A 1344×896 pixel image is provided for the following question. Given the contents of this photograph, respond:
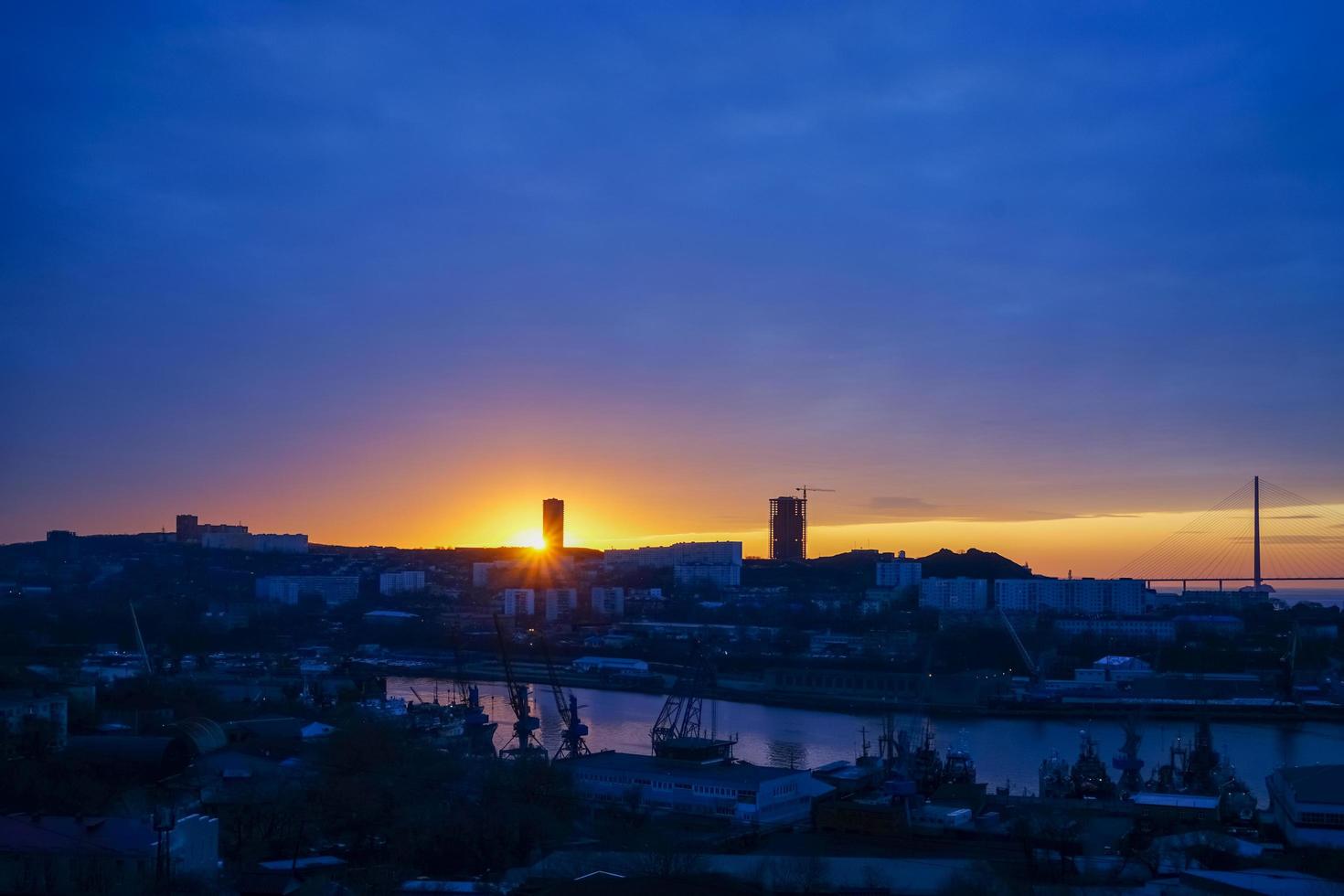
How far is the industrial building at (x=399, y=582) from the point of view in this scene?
29.4 m

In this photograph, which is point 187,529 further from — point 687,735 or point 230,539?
point 687,735

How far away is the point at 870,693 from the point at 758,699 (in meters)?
1.33

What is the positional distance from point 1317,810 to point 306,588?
24.5m

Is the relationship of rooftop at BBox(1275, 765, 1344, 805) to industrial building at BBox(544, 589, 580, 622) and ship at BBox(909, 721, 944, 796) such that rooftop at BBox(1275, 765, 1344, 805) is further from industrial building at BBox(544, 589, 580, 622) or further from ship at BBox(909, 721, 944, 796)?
industrial building at BBox(544, 589, 580, 622)

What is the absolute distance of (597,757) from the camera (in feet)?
22.6

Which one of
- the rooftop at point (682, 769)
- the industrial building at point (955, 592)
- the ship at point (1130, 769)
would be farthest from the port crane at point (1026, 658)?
the rooftop at point (682, 769)

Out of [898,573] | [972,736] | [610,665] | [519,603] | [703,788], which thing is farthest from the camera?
[898,573]

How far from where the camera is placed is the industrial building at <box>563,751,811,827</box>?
5.96m

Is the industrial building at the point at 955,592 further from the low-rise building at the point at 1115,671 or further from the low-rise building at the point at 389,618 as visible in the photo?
the low-rise building at the point at 389,618

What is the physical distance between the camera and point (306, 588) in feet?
89.0

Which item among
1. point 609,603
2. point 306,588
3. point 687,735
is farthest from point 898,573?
point 687,735

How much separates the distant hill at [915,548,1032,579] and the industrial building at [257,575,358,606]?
13.5 m

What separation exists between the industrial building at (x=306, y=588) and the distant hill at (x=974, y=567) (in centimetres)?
1348

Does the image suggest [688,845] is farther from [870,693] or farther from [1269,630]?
[1269,630]
